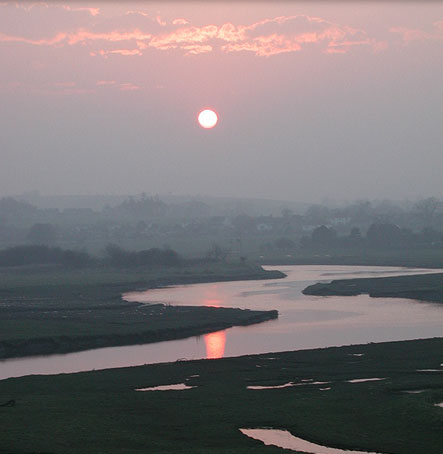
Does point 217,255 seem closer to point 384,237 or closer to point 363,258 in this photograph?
point 363,258

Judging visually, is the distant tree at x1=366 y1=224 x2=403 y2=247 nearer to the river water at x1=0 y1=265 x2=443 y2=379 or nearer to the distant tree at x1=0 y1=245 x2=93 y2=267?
the distant tree at x1=0 y1=245 x2=93 y2=267

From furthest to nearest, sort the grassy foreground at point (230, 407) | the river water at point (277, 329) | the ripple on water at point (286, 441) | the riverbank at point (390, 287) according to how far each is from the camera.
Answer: the riverbank at point (390, 287), the river water at point (277, 329), the ripple on water at point (286, 441), the grassy foreground at point (230, 407)

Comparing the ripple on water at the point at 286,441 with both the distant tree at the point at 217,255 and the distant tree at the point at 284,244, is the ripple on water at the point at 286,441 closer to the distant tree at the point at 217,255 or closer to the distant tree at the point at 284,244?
the distant tree at the point at 217,255

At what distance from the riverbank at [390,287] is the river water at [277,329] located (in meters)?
1.88

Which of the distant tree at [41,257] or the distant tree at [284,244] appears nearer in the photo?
the distant tree at [41,257]

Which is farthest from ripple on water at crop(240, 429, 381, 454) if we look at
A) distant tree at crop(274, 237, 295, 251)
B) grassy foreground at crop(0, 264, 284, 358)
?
distant tree at crop(274, 237, 295, 251)

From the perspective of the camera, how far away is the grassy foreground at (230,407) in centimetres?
2872

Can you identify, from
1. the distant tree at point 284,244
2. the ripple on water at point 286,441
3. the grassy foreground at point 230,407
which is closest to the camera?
the grassy foreground at point 230,407

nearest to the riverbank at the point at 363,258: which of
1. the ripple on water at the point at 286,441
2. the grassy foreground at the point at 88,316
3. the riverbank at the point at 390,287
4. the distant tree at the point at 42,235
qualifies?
the riverbank at the point at 390,287

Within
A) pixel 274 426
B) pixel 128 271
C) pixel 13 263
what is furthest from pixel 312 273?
pixel 274 426

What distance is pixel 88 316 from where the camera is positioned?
6662 centimetres

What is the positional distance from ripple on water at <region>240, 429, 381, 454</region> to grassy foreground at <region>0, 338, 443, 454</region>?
13.3 inches

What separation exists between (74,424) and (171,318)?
112 ft

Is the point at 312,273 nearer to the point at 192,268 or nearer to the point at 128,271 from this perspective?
the point at 192,268
